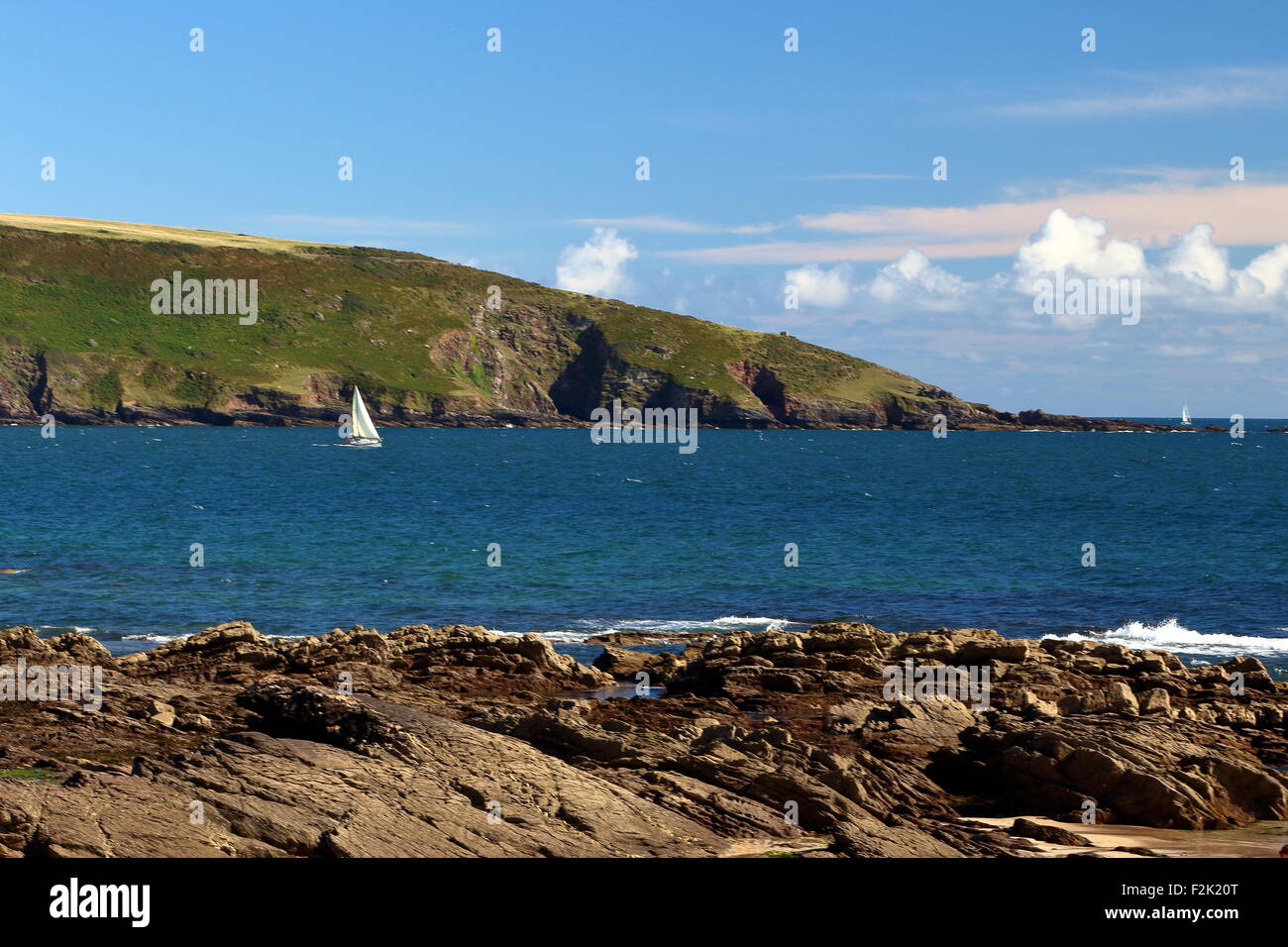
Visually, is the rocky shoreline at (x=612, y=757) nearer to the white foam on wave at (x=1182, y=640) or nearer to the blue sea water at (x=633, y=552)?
the white foam on wave at (x=1182, y=640)

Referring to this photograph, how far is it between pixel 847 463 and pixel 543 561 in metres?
97.7

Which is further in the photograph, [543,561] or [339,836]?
[543,561]

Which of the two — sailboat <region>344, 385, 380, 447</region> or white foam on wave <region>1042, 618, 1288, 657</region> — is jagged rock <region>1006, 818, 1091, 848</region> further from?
sailboat <region>344, 385, 380, 447</region>

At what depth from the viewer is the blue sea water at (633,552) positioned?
4466 cm

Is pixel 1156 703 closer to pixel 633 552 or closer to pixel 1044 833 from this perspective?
pixel 1044 833

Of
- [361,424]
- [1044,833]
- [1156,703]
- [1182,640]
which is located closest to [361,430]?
[361,424]

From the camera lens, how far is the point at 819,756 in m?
20.3

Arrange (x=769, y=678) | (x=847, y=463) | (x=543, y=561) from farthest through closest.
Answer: (x=847, y=463) → (x=543, y=561) → (x=769, y=678)

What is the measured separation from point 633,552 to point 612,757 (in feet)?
139

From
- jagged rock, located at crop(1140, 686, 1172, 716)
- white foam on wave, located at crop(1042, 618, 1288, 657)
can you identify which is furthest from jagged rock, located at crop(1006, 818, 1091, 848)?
white foam on wave, located at crop(1042, 618, 1288, 657)
